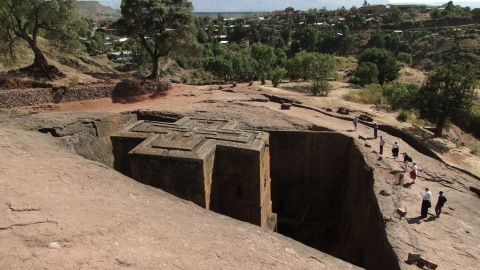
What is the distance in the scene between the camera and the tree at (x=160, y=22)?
2347 centimetres

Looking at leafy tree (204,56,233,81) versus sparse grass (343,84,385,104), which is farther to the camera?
leafy tree (204,56,233,81)

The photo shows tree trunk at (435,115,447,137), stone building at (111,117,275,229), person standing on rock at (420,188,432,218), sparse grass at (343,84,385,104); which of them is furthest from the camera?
sparse grass at (343,84,385,104)

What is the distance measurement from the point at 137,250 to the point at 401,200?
832 centimetres

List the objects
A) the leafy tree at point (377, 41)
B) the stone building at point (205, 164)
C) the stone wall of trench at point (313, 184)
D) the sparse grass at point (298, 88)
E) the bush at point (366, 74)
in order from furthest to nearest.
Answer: the leafy tree at point (377, 41) < the bush at point (366, 74) < the sparse grass at point (298, 88) < the stone wall of trench at point (313, 184) < the stone building at point (205, 164)

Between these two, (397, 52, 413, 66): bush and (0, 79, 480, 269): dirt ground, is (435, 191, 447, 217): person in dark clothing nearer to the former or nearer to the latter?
(0, 79, 480, 269): dirt ground

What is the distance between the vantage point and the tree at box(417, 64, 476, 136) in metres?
21.6

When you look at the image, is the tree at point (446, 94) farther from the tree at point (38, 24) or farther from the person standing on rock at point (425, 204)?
the tree at point (38, 24)

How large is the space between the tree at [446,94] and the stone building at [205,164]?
14723mm

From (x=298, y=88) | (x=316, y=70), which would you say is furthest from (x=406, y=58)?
(x=298, y=88)

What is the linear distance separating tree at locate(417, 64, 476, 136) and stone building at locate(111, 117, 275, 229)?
48.3 feet

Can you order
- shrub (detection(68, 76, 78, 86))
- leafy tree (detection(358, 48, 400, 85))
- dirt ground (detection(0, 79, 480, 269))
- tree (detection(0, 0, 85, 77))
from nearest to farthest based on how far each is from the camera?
dirt ground (detection(0, 79, 480, 269)), tree (detection(0, 0, 85, 77)), shrub (detection(68, 76, 78, 86)), leafy tree (detection(358, 48, 400, 85))

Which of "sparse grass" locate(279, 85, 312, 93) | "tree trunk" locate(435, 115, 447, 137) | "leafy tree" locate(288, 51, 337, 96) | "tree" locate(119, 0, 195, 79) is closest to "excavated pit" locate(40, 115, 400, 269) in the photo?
"tree" locate(119, 0, 195, 79)

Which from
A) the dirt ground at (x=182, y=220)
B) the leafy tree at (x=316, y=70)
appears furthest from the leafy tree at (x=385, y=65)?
the dirt ground at (x=182, y=220)

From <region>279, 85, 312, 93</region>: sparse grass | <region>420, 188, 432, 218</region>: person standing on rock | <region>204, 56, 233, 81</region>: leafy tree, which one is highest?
<region>204, 56, 233, 81</region>: leafy tree
